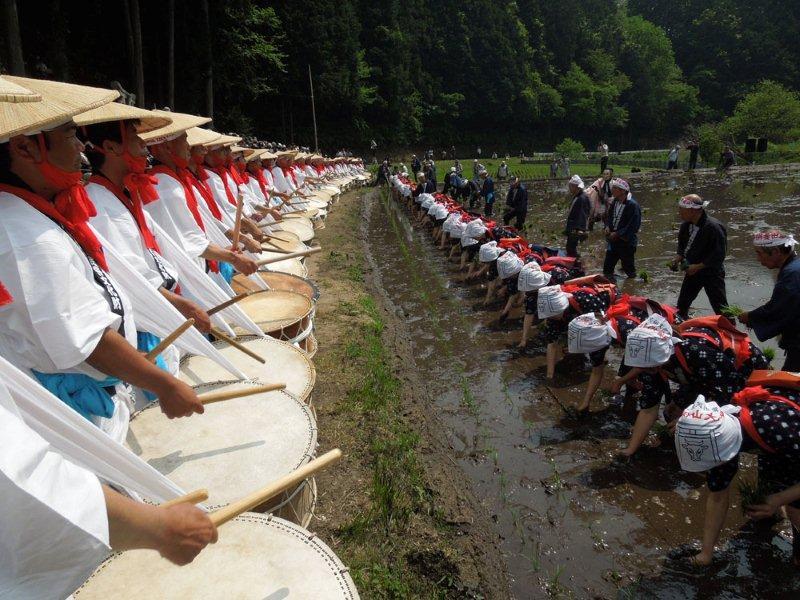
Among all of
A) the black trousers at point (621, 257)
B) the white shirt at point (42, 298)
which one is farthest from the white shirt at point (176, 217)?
the black trousers at point (621, 257)

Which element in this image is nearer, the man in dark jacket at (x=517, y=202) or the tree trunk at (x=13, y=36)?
the tree trunk at (x=13, y=36)

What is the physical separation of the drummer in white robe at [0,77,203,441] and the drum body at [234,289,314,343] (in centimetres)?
193

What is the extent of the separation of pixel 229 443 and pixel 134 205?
64.1 inches

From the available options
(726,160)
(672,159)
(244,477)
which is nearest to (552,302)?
(244,477)

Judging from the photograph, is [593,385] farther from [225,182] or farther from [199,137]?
[225,182]

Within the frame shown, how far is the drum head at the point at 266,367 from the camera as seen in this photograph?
3.22 metres

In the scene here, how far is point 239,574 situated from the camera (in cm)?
183

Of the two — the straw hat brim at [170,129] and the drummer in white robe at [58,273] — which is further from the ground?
the straw hat brim at [170,129]

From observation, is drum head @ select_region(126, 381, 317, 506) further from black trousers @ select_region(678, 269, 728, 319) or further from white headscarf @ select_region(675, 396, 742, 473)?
black trousers @ select_region(678, 269, 728, 319)

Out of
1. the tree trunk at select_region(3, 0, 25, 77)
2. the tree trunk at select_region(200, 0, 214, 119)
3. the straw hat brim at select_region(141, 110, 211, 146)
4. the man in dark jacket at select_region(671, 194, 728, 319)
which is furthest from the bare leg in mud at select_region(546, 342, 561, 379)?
the tree trunk at select_region(200, 0, 214, 119)

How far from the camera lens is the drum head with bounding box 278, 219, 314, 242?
827cm

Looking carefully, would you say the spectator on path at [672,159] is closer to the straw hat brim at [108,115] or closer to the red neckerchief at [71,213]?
the straw hat brim at [108,115]

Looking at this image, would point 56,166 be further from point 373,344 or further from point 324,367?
point 373,344

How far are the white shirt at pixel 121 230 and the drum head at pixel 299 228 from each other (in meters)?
5.01
